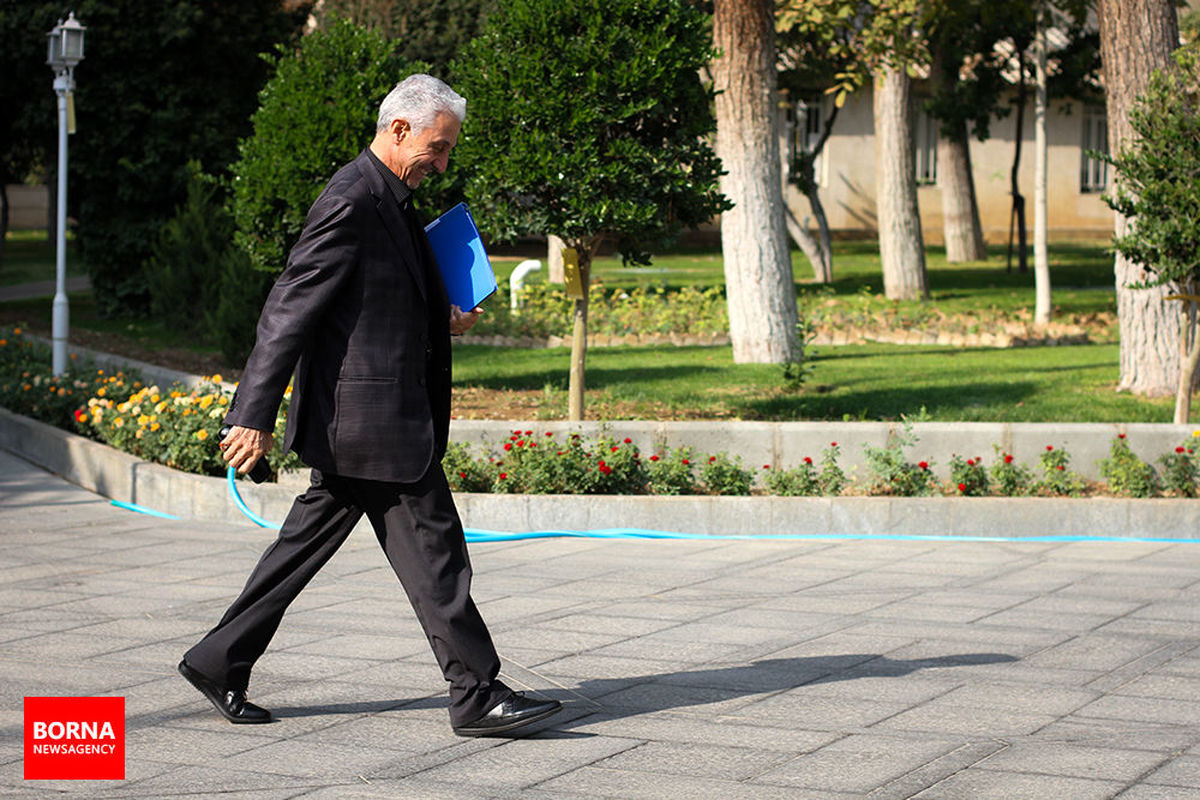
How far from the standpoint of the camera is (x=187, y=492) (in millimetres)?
8734

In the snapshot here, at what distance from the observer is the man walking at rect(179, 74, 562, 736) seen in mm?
Result: 4527

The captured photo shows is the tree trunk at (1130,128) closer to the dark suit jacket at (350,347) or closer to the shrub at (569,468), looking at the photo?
the shrub at (569,468)

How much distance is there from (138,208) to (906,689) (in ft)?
56.8

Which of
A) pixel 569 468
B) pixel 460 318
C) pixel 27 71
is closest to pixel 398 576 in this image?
pixel 460 318

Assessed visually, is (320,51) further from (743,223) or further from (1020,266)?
(1020,266)

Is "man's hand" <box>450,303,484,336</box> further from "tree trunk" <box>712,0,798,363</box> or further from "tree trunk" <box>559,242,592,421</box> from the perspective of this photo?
"tree trunk" <box>712,0,798,363</box>

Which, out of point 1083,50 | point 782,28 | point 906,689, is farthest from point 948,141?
point 906,689

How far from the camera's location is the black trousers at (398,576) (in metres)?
4.61

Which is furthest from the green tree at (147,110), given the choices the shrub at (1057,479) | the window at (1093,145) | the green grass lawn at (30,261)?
the window at (1093,145)

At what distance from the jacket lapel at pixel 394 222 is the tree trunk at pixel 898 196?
15.3 metres

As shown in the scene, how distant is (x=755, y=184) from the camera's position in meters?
12.8

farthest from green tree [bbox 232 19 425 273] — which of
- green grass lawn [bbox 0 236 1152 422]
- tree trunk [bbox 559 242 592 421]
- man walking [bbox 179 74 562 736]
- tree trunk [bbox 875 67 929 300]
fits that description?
tree trunk [bbox 875 67 929 300]

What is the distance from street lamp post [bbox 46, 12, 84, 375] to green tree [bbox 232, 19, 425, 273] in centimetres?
280

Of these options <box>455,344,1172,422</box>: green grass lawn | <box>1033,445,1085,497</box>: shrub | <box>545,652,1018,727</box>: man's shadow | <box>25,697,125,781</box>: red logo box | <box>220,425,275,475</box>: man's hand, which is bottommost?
<box>545,652,1018,727</box>: man's shadow
